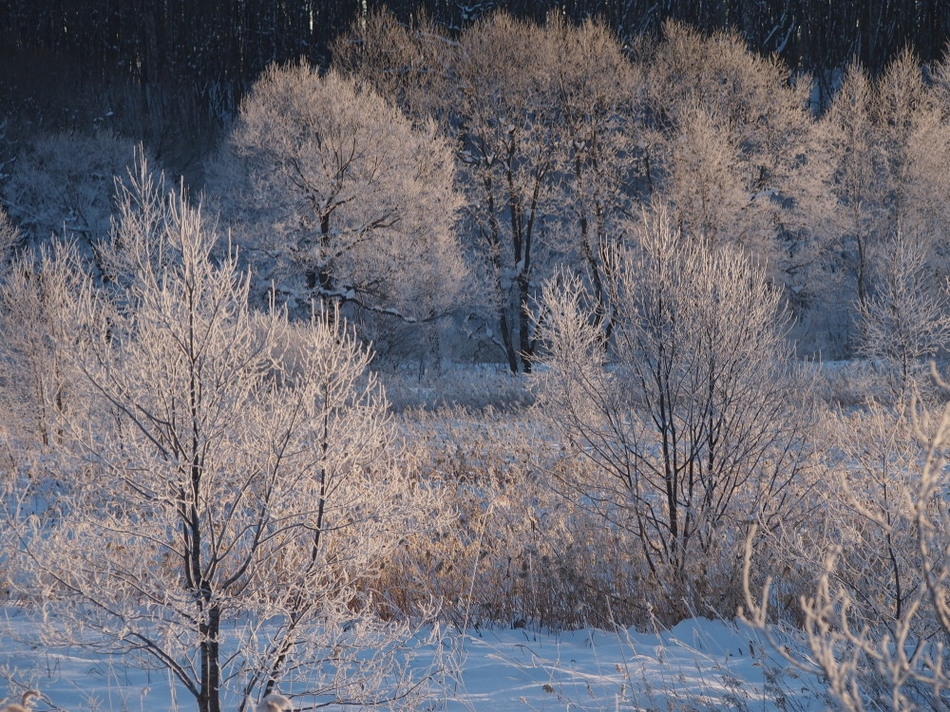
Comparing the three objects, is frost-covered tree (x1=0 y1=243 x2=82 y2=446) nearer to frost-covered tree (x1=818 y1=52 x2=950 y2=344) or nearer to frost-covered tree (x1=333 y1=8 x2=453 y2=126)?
frost-covered tree (x1=333 y1=8 x2=453 y2=126)

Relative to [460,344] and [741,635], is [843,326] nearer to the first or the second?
[460,344]

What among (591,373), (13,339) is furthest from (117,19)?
(591,373)

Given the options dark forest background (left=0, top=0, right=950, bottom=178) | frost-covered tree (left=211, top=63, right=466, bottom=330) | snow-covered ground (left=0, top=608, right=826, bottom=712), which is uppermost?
dark forest background (left=0, top=0, right=950, bottom=178)

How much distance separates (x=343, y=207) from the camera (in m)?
20.3

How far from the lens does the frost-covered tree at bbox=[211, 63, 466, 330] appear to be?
1997 centimetres

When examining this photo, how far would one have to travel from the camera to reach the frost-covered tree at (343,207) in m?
20.0

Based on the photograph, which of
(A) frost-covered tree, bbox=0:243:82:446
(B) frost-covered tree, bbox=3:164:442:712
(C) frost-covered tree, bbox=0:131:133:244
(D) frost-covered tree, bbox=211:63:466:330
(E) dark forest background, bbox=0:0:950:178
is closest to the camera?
(B) frost-covered tree, bbox=3:164:442:712

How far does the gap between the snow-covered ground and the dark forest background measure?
26.6 meters

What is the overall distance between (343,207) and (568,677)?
56.6ft

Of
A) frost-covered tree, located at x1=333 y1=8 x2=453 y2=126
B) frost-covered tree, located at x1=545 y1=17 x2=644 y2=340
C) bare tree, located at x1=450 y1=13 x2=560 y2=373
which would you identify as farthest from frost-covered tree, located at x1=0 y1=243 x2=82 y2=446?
frost-covered tree, located at x1=545 y1=17 x2=644 y2=340

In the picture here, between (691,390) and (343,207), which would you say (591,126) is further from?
(691,390)

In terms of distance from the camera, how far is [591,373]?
7242 millimetres

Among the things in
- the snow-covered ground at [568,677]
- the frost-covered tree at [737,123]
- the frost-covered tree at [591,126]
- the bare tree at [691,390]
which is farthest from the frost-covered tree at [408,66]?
the snow-covered ground at [568,677]

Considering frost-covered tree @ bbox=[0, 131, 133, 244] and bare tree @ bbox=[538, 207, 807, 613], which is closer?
bare tree @ bbox=[538, 207, 807, 613]
